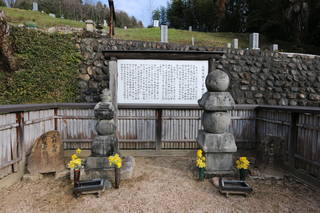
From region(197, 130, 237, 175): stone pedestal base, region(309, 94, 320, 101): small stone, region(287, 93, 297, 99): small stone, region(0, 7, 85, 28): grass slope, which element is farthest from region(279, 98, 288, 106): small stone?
region(0, 7, 85, 28): grass slope

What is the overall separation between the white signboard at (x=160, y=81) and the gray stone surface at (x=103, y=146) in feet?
6.61

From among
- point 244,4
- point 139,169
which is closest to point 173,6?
point 244,4

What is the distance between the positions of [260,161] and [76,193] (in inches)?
187

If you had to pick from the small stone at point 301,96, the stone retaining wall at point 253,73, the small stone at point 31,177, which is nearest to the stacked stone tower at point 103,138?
the small stone at point 31,177

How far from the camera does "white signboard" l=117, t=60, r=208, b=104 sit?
6.07m

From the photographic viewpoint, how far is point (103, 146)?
4.26 meters

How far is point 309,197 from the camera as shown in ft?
12.1

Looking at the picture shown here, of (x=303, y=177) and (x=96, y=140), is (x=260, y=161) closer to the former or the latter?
(x=303, y=177)

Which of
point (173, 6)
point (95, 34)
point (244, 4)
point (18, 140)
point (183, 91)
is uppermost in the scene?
point (173, 6)

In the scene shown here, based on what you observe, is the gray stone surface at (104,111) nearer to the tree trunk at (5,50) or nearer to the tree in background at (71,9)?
the tree trunk at (5,50)

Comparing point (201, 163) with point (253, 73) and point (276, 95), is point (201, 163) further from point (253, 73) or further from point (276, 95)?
point (276, 95)

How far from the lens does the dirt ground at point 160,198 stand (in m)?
3.31

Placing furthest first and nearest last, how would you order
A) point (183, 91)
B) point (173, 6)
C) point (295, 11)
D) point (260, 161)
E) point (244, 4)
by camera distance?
point (173, 6) → point (244, 4) → point (295, 11) → point (183, 91) → point (260, 161)

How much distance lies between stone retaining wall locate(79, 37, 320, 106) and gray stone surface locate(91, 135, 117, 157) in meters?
5.15
